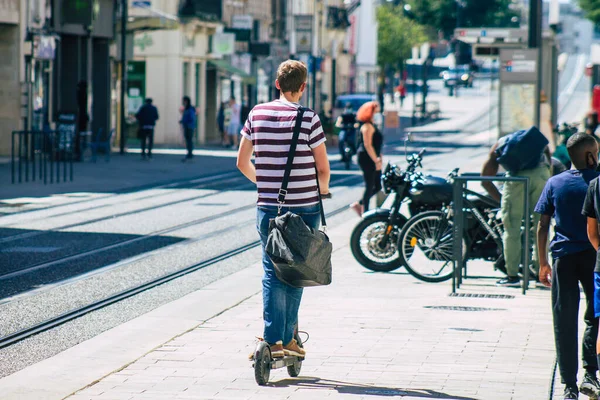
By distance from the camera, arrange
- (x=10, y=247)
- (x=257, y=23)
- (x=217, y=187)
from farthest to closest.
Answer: (x=257, y=23) → (x=217, y=187) → (x=10, y=247)

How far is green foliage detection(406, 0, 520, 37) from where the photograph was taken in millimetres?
104312

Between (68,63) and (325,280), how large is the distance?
2987 cm

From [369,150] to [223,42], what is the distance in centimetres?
3247

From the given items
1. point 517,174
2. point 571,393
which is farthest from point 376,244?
point 571,393

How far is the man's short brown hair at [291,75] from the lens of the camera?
6.97 m

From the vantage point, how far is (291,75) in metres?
6.98

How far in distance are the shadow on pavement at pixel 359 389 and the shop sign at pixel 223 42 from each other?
1641 inches

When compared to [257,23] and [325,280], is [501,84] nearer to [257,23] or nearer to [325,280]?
[325,280]

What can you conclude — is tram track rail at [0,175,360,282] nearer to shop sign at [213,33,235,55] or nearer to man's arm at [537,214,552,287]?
man's arm at [537,214,552,287]

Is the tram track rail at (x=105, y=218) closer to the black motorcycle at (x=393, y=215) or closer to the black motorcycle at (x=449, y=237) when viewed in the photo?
the black motorcycle at (x=393, y=215)

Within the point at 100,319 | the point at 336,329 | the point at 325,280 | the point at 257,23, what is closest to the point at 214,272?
the point at 100,319

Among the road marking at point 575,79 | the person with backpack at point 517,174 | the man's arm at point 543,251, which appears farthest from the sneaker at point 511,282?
the road marking at point 575,79

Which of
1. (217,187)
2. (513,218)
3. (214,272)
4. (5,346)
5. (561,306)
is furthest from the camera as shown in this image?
(217,187)

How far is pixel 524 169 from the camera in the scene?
36.6 ft
